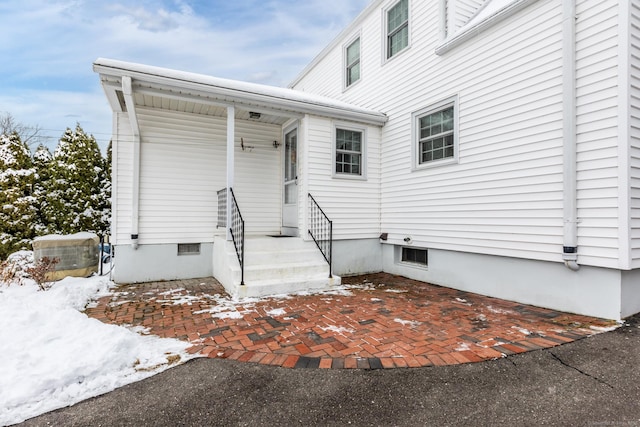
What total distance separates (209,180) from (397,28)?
18.7 feet

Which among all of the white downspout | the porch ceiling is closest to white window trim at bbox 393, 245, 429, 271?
the white downspout

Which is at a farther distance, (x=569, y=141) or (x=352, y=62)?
(x=352, y=62)

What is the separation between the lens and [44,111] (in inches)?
944

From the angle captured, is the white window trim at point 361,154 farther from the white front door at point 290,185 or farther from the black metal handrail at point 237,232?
the black metal handrail at point 237,232

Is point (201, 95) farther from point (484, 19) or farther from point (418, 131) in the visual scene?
point (484, 19)

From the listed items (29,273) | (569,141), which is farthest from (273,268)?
(569,141)

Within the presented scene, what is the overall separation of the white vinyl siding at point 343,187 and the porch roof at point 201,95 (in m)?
0.34

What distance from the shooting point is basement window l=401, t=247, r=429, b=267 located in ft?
20.9

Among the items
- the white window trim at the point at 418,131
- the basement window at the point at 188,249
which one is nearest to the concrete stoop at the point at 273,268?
the basement window at the point at 188,249

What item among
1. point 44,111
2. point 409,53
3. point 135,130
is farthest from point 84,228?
point 44,111

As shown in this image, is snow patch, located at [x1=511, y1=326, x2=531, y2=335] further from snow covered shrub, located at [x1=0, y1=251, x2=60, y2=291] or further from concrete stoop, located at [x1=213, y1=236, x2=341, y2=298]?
snow covered shrub, located at [x1=0, y1=251, x2=60, y2=291]

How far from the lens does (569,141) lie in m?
3.98

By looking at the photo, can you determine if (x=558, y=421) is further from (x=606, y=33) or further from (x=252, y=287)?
(x=606, y=33)

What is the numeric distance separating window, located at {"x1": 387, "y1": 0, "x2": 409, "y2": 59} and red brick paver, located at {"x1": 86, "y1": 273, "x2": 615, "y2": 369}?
18.8 feet
